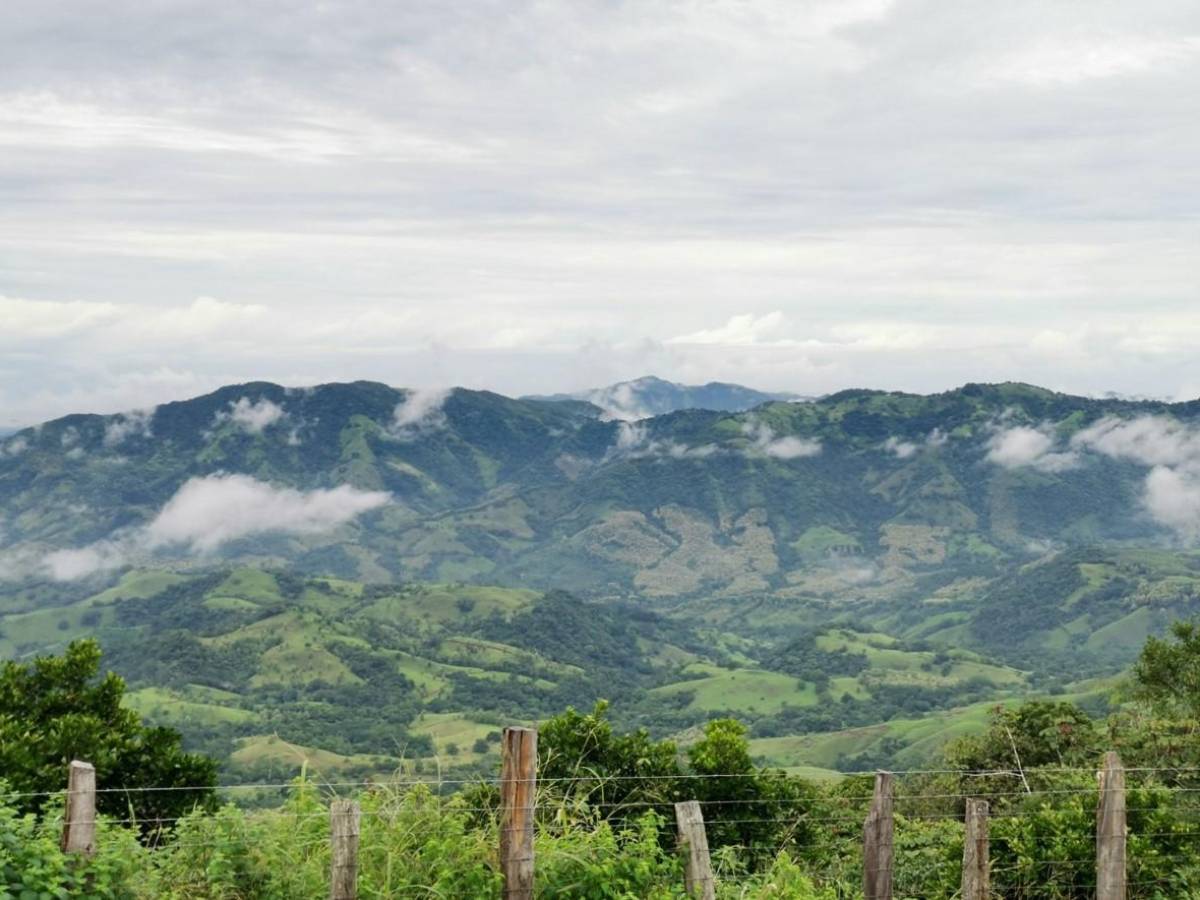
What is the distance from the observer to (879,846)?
14.1 metres

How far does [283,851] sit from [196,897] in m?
1.00

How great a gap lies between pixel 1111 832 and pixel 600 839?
6729mm

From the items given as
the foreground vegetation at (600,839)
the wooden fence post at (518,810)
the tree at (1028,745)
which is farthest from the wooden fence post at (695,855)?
the tree at (1028,745)

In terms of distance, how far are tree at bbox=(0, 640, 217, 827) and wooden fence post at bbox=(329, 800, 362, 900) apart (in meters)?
11.2

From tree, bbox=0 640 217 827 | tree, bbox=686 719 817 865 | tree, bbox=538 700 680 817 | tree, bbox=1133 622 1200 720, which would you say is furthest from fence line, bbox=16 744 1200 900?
tree, bbox=1133 622 1200 720

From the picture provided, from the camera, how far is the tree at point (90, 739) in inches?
904

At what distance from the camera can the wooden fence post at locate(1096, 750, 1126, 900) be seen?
1473 cm

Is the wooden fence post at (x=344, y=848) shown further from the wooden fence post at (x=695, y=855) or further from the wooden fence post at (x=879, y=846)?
the wooden fence post at (x=879, y=846)

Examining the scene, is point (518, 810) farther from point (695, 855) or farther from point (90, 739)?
point (90, 739)

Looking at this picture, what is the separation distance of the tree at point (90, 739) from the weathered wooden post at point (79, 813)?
10399 millimetres

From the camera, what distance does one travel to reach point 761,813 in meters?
28.5

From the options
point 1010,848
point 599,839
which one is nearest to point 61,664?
point 599,839

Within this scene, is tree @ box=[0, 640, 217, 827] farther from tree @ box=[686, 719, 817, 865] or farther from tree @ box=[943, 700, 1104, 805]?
tree @ box=[943, 700, 1104, 805]

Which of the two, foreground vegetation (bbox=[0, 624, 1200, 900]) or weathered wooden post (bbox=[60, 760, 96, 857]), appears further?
foreground vegetation (bbox=[0, 624, 1200, 900])
